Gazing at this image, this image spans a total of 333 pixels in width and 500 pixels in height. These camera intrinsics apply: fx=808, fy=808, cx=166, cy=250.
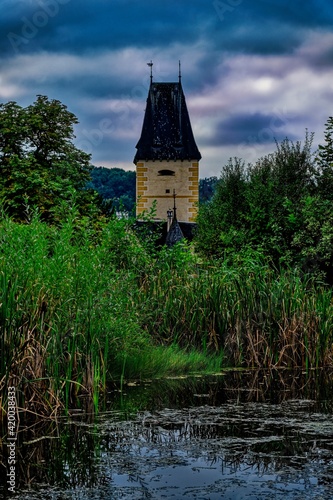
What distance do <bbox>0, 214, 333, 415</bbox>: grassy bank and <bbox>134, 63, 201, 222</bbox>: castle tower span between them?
43958mm

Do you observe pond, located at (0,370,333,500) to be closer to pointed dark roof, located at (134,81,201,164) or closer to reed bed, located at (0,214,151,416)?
reed bed, located at (0,214,151,416)

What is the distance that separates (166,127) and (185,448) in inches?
2005

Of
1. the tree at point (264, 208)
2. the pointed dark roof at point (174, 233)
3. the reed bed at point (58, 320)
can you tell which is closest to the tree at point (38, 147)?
the tree at point (264, 208)

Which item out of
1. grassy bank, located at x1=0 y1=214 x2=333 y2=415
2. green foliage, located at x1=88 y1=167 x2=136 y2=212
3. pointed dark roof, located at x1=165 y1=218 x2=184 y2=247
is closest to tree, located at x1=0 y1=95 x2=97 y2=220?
pointed dark roof, located at x1=165 y1=218 x2=184 y2=247

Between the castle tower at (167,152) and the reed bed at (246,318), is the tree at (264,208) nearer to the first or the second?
the reed bed at (246,318)

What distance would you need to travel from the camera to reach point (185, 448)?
6.32 meters

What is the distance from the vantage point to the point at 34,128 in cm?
3306

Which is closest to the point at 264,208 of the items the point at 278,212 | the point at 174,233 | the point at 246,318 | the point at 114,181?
the point at 278,212

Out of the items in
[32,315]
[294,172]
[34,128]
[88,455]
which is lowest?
[88,455]

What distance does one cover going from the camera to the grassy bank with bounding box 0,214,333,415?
24.0 feet

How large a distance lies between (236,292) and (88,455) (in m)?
5.10

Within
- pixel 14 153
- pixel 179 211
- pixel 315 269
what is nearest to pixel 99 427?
pixel 315 269

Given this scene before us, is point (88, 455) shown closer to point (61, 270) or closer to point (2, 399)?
point (2, 399)

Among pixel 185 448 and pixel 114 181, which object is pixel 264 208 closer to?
pixel 185 448
